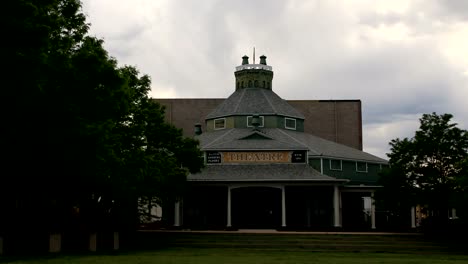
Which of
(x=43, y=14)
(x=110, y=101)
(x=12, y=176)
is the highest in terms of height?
(x=43, y=14)

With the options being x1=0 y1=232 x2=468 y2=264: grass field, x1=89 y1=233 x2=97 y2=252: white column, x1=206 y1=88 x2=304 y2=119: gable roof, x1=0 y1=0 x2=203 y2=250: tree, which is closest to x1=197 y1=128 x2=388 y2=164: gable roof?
x1=206 y1=88 x2=304 y2=119: gable roof

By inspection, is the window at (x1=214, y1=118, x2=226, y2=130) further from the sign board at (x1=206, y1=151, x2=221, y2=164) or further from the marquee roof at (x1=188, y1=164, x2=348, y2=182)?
the marquee roof at (x1=188, y1=164, x2=348, y2=182)

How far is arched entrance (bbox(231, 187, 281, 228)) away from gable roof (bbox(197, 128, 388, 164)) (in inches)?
135

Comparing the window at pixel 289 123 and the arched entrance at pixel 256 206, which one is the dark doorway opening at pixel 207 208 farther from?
the window at pixel 289 123

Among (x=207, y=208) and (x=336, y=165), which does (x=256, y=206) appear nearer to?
(x=207, y=208)

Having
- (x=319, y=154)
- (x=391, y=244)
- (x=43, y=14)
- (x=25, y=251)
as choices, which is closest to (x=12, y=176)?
(x=25, y=251)

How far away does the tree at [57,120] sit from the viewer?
23.3 meters

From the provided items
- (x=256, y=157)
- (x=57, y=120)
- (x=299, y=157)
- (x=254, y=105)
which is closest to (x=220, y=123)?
(x=254, y=105)

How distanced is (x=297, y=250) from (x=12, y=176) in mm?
15065

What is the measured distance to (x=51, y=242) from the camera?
2847 centimetres

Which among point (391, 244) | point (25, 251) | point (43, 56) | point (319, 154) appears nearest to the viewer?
point (43, 56)

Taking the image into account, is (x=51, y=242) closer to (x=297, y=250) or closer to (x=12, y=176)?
(x=12, y=176)

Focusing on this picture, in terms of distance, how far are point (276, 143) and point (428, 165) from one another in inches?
534

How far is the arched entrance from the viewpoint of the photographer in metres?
51.0
